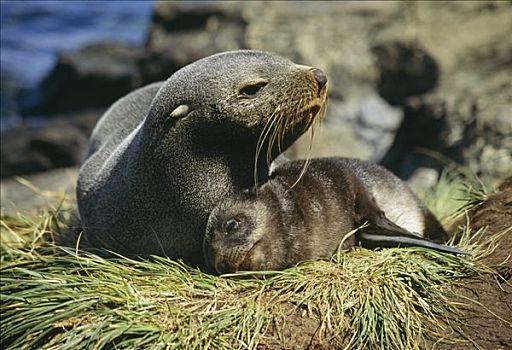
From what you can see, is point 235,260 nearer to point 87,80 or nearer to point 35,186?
point 35,186

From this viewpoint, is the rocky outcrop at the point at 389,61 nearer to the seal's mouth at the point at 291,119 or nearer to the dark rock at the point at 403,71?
the dark rock at the point at 403,71

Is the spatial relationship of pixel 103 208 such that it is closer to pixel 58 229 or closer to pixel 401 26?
pixel 58 229

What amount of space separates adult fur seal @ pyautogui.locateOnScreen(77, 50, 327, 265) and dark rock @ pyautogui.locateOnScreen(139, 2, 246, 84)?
778 cm

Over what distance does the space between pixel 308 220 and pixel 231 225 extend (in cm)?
55

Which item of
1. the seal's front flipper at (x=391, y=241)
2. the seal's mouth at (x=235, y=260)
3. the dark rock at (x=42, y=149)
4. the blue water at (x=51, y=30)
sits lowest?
the blue water at (x=51, y=30)

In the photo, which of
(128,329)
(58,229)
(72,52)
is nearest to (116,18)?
(72,52)

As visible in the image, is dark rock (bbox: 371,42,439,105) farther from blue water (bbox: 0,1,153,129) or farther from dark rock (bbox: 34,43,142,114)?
blue water (bbox: 0,1,153,129)

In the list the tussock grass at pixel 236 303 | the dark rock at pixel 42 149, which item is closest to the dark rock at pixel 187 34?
the dark rock at pixel 42 149

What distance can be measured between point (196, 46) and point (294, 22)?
174 cm

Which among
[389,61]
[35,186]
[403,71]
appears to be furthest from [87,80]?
[403,71]

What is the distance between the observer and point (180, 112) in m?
5.26

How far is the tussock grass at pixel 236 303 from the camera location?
4.68 m

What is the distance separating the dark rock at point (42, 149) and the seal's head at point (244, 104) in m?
8.89

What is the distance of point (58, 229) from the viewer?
21.6 feet
